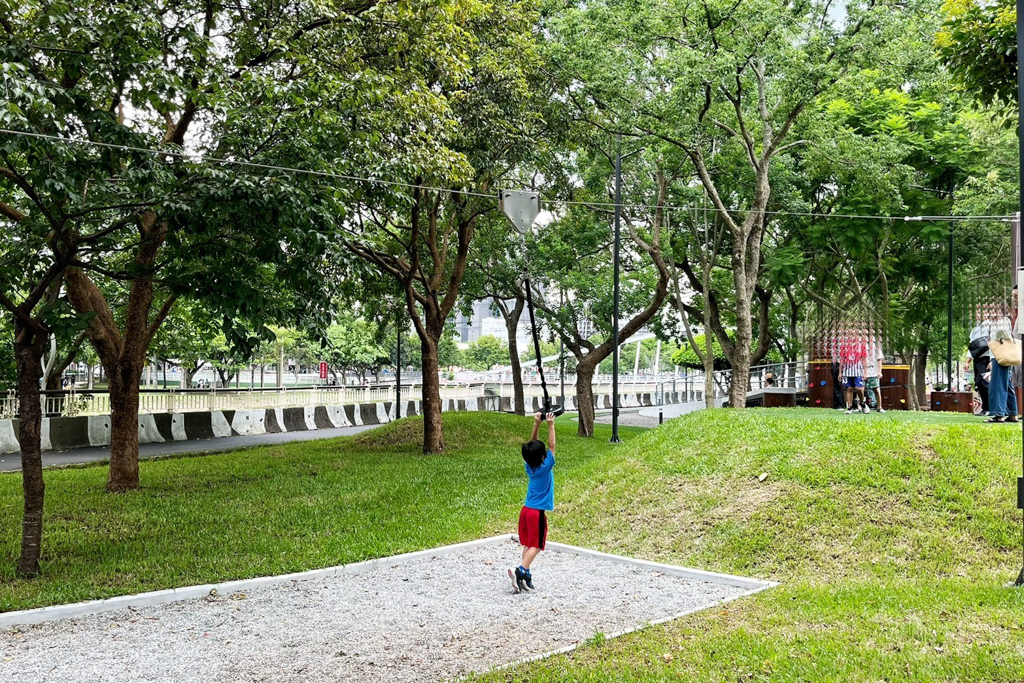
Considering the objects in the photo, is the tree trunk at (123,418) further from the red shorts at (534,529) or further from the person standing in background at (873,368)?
the person standing in background at (873,368)

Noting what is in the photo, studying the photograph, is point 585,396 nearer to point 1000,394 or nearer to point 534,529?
point 1000,394

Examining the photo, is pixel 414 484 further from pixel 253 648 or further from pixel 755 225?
pixel 755 225

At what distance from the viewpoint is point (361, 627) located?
7.01 meters

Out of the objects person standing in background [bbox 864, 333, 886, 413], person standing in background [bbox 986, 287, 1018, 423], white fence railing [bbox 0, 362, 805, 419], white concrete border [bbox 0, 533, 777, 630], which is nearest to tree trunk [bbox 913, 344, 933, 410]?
white fence railing [bbox 0, 362, 805, 419]

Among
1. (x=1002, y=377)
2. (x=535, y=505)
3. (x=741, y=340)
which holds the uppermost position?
(x=741, y=340)

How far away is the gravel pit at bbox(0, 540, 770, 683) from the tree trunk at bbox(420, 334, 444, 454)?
35.5 ft

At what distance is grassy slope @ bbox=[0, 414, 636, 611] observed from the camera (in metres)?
8.66

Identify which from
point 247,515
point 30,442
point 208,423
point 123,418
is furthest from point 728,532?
point 208,423

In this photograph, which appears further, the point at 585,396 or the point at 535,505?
the point at 585,396

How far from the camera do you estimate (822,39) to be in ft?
62.4

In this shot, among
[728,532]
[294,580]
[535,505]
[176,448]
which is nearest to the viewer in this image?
[535,505]

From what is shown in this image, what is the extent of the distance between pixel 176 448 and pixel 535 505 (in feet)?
53.1

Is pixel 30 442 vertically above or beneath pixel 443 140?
beneath

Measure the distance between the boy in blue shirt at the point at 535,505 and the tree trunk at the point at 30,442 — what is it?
463 cm
